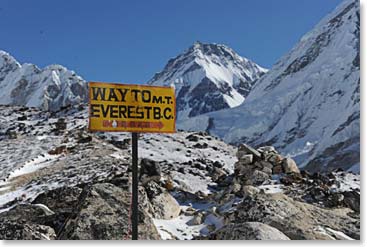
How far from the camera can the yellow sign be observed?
5316 millimetres

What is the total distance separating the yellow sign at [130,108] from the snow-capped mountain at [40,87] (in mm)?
136646

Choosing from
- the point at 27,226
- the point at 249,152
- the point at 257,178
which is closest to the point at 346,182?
the point at 257,178

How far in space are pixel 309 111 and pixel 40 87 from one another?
70423 millimetres

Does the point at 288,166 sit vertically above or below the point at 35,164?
below

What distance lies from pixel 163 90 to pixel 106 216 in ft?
7.31

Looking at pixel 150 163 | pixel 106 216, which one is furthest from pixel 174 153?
pixel 106 216

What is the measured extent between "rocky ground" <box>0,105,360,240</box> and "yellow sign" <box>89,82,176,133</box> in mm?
1654

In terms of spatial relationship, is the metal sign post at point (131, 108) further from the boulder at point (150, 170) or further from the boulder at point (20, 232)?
the boulder at point (150, 170)

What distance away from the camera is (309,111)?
123 m

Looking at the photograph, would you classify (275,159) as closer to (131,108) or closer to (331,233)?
(331,233)

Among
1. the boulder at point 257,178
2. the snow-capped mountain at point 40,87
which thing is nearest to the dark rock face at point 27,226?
the boulder at point 257,178

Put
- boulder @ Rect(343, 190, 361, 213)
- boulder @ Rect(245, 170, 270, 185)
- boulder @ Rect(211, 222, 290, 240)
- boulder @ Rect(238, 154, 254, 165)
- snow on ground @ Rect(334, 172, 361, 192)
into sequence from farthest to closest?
boulder @ Rect(238, 154, 254, 165)
boulder @ Rect(245, 170, 270, 185)
snow on ground @ Rect(334, 172, 361, 192)
boulder @ Rect(343, 190, 361, 213)
boulder @ Rect(211, 222, 290, 240)

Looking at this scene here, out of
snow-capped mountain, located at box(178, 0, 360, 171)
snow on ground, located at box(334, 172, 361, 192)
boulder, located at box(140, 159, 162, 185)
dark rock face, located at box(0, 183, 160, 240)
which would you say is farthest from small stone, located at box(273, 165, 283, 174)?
snow-capped mountain, located at box(178, 0, 360, 171)

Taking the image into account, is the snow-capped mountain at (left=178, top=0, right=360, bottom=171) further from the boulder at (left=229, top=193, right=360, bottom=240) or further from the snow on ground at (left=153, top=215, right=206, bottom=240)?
the boulder at (left=229, top=193, right=360, bottom=240)
